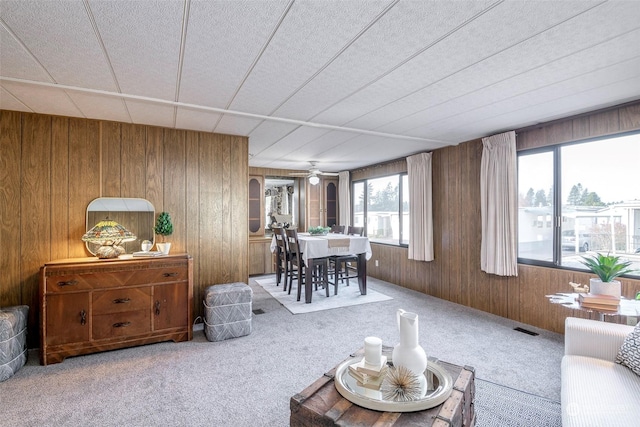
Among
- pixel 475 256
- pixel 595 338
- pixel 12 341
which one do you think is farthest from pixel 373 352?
pixel 475 256

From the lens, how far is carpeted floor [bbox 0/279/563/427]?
2.06m

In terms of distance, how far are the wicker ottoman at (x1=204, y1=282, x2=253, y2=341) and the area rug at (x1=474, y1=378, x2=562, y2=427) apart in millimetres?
2268

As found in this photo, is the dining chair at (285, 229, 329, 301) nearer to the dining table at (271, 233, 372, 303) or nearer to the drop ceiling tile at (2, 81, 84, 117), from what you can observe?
the dining table at (271, 233, 372, 303)

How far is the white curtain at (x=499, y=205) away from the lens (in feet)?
12.3

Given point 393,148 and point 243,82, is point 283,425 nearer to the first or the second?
point 243,82

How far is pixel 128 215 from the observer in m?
3.52

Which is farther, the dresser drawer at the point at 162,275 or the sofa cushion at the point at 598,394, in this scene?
the dresser drawer at the point at 162,275

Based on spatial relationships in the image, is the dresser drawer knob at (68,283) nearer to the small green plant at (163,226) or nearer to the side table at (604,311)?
the small green plant at (163,226)

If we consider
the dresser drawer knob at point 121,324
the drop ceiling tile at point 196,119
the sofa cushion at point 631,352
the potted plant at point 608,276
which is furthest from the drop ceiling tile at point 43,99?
the potted plant at point 608,276

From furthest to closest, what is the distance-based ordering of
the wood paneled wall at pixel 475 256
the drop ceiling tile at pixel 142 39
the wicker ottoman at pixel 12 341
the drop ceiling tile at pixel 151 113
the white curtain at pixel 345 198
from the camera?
the white curtain at pixel 345 198 < the wood paneled wall at pixel 475 256 < the drop ceiling tile at pixel 151 113 < the wicker ottoman at pixel 12 341 < the drop ceiling tile at pixel 142 39

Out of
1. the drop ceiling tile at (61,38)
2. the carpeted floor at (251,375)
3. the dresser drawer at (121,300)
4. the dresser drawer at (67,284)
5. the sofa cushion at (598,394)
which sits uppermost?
the drop ceiling tile at (61,38)

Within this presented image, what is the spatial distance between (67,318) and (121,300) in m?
0.43

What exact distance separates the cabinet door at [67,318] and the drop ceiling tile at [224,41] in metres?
Answer: 2.14

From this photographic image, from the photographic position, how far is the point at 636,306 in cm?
226
